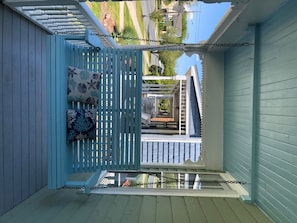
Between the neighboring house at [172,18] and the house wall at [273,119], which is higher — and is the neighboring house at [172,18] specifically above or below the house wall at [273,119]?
above

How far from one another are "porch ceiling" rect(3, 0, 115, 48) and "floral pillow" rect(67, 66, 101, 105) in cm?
62

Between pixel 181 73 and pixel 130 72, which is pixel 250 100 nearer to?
pixel 130 72

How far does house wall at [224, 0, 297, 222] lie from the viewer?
223cm

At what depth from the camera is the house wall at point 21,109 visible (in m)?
2.50

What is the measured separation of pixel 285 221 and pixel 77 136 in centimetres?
231

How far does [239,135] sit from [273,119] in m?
1.15

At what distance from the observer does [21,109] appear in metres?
2.81

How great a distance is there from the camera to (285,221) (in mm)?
2271

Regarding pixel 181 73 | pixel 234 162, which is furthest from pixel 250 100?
pixel 181 73

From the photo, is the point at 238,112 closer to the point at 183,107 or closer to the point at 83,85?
the point at 83,85

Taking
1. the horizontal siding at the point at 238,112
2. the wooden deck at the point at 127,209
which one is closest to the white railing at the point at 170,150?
the horizontal siding at the point at 238,112

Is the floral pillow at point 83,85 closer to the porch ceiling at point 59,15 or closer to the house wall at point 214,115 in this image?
the porch ceiling at point 59,15

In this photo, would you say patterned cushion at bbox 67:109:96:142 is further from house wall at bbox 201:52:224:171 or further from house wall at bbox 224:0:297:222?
house wall at bbox 201:52:224:171

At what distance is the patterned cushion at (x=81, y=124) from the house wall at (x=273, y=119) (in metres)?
1.92
